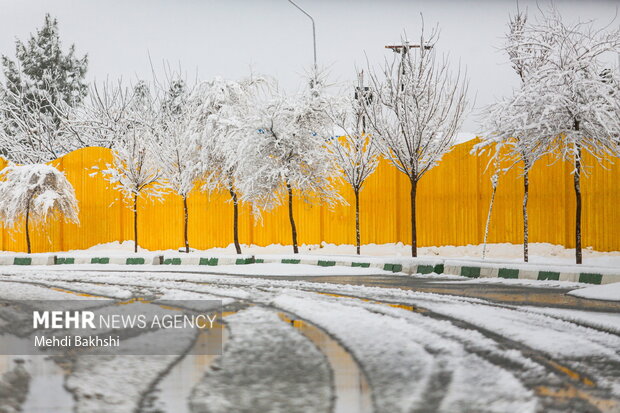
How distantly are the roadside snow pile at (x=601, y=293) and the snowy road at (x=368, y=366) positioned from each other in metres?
0.76

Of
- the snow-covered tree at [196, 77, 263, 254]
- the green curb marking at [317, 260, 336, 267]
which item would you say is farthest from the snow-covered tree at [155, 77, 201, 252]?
the green curb marking at [317, 260, 336, 267]

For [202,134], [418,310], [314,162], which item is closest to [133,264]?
[202,134]

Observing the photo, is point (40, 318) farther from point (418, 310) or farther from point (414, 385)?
point (414, 385)

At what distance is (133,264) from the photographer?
75.3ft

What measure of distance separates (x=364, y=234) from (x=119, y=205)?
33.0 feet

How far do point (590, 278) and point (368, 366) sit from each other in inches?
381

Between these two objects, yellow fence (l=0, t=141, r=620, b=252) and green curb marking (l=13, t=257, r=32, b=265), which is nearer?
yellow fence (l=0, t=141, r=620, b=252)

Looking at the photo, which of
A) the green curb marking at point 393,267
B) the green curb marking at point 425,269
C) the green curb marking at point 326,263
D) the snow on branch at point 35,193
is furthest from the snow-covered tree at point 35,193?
the green curb marking at point 425,269

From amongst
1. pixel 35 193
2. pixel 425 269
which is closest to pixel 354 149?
pixel 425 269

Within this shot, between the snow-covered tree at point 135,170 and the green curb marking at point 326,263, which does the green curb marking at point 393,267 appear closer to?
the green curb marking at point 326,263

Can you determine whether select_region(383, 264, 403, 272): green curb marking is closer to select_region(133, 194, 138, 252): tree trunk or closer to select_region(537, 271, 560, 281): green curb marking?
select_region(537, 271, 560, 281): green curb marking

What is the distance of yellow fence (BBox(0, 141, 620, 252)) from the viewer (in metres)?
20.1

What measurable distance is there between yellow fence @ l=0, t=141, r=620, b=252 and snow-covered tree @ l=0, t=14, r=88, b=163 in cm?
2501

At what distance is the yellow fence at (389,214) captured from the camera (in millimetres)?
20125
